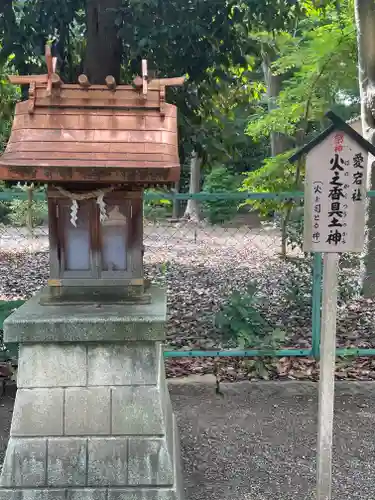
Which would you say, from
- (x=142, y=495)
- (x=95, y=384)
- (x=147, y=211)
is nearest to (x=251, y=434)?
(x=142, y=495)

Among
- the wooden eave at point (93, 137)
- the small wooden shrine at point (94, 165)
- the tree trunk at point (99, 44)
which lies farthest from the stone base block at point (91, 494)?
the tree trunk at point (99, 44)

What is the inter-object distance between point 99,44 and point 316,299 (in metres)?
3.11

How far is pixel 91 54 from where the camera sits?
15.2 ft

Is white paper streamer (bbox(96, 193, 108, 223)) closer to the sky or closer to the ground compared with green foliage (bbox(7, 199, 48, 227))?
closer to the sky

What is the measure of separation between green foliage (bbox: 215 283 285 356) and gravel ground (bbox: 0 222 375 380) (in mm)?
149

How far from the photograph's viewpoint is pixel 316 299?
4523mm

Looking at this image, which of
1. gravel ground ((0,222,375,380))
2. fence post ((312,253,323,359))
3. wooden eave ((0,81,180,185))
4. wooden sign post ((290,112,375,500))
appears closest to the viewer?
wooden eave ((0,81,180,185))

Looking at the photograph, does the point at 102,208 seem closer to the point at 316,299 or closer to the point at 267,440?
the point at 267,440

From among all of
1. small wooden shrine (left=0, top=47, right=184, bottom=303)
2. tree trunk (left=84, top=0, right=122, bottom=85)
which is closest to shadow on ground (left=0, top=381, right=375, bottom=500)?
small wooden shrine (left=0, top=47, right=184, bottom=303)

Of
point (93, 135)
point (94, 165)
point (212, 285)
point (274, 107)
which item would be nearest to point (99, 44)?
point (93, 135)

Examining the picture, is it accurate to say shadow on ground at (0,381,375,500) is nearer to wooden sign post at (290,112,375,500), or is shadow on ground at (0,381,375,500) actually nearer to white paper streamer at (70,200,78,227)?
wooden sign post at (290,112,375,500)

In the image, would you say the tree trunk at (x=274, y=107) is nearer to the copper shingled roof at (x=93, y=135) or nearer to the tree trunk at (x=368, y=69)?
the tree trunk at (x=368, y=69)

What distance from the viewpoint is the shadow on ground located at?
10.6ft

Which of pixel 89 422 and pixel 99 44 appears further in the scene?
pixel 99 44
